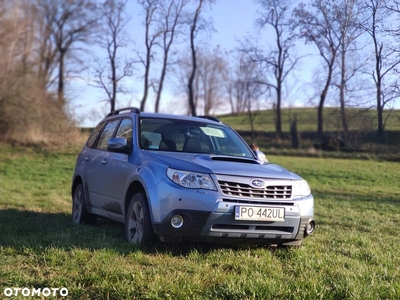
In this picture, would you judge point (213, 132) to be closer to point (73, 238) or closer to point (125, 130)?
point (125, 130)

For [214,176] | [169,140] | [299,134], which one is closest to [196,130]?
[169,140]

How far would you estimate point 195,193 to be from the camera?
5.17m

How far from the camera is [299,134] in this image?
32.5 m

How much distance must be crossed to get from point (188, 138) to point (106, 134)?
1.78 metres

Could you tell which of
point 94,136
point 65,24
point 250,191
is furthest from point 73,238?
point 65,24

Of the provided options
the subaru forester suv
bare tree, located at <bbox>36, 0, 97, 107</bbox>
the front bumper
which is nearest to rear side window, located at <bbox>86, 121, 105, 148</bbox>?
the subaru forester suv

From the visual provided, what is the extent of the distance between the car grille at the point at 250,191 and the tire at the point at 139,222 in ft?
3.07

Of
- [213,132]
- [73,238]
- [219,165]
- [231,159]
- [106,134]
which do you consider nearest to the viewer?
[219,165]

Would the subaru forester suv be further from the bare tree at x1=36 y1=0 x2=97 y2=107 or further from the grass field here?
the bare tree at x1=36 y1=0 x2=97 y2=107

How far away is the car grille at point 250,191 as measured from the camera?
525cm

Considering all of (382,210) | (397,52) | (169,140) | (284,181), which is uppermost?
(397,52)

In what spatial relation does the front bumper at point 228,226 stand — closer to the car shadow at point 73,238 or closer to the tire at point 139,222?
the tire at point 139,222

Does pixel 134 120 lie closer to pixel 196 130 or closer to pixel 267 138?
pixel 196 130

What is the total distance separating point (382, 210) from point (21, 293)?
7.51 meters
